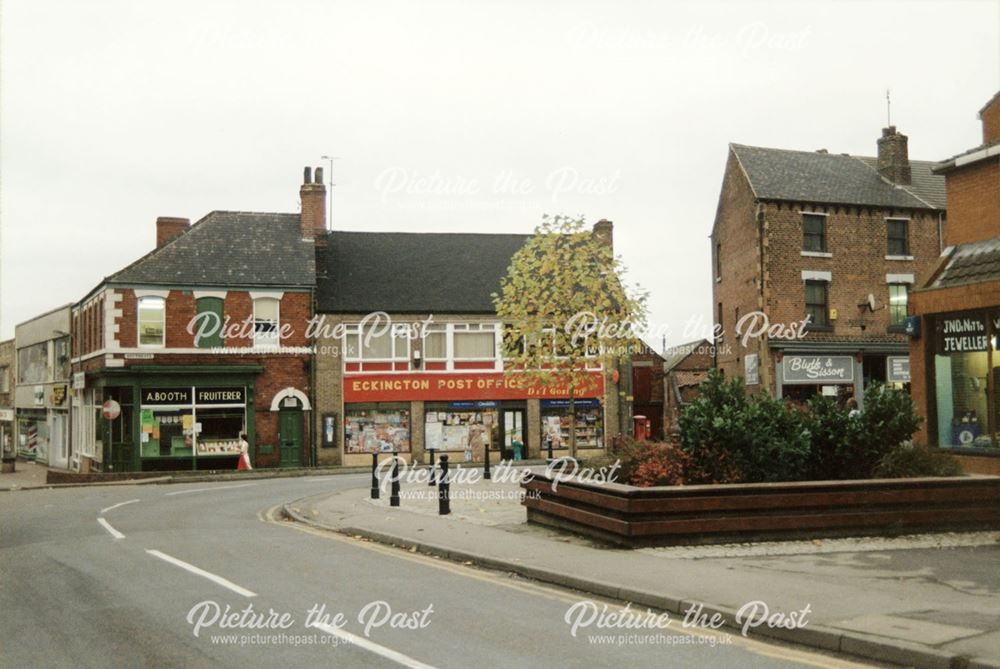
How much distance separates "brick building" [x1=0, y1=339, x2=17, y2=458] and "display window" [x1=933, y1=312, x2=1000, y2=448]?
57.0 m

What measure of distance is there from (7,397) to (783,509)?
60.9 m

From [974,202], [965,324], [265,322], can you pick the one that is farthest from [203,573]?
[265,322]

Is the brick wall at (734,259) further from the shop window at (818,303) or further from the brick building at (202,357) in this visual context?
the brick building at (202,357)

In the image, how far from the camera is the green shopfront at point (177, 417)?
34.2 m

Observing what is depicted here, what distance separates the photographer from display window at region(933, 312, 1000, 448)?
16859 millimetres

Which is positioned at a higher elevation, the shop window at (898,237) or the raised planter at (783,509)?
the shop window at (898,237)

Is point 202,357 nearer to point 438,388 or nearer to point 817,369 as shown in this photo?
point 438,388

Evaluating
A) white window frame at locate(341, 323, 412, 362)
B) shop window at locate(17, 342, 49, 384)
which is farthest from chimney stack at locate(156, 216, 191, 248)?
shop window at locate(17, 342, 49, 384)

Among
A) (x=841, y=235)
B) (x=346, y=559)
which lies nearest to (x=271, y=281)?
(x=841, y=235)

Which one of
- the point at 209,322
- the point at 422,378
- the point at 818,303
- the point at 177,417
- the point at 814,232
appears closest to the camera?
the point at 177,417

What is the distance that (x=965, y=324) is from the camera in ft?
56.6

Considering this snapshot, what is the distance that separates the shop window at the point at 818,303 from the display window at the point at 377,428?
16787mm

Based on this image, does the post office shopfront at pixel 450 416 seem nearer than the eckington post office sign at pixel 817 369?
No

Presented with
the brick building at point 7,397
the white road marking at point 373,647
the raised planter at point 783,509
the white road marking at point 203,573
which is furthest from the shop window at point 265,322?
the brick building at point 7,397
